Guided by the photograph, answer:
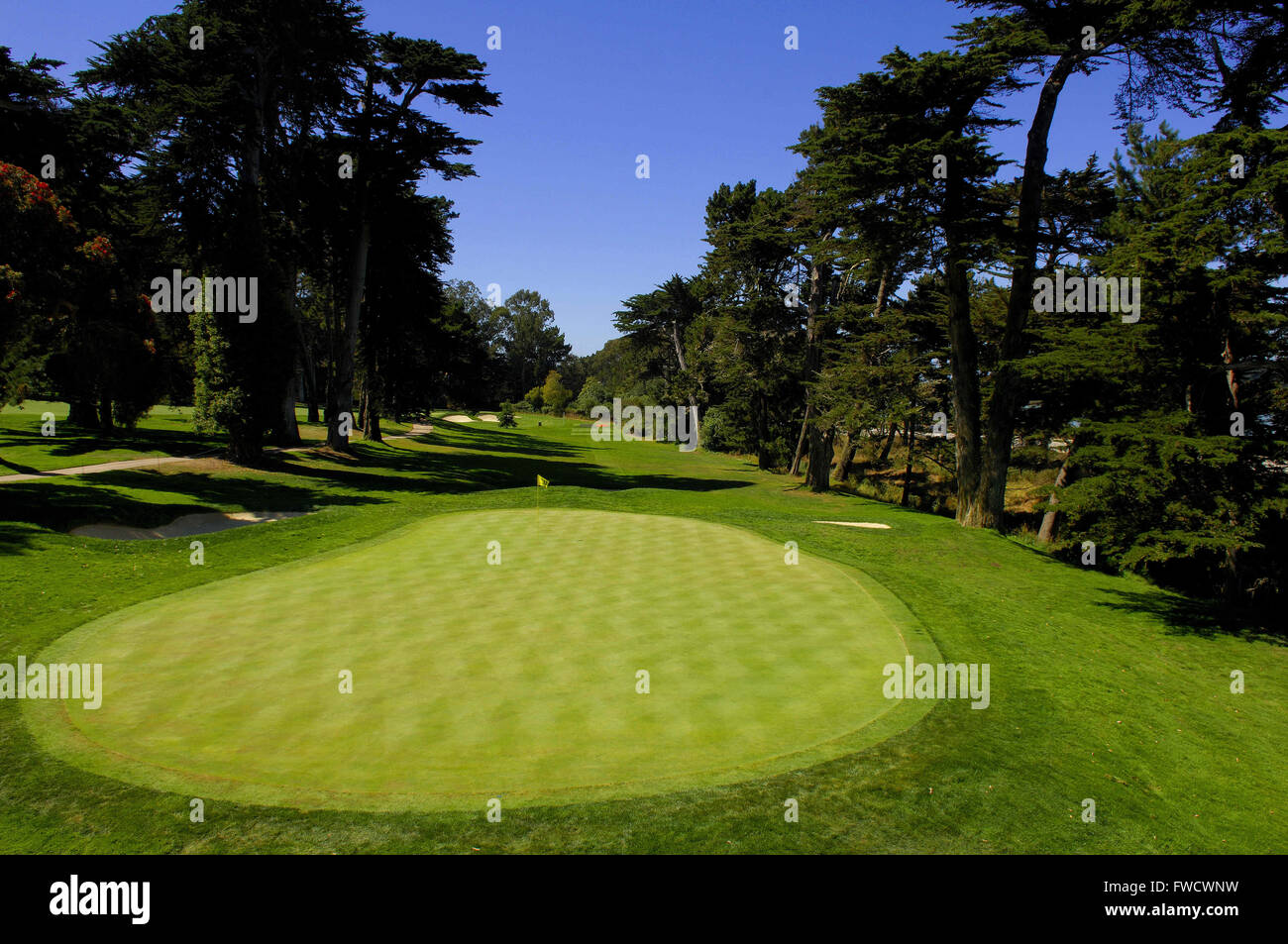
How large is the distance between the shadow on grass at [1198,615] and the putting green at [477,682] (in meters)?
6.28

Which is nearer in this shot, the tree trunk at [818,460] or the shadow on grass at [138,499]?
the shadow on grass at [138,499]

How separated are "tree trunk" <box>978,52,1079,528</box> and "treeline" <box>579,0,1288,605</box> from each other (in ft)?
0.23

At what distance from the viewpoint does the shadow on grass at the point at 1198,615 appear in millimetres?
13336

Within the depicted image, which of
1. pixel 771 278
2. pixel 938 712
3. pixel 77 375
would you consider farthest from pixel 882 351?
pixel 77 375

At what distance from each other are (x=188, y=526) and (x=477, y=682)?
14820 millimetres

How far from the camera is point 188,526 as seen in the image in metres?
18.7

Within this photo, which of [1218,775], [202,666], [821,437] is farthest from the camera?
[821,437]

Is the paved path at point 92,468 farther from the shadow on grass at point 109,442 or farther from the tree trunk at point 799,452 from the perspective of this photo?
the tree trunk at point 799,452

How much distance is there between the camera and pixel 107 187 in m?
35.8

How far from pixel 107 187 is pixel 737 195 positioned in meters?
40.4

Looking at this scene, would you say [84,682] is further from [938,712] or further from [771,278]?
[771,278]

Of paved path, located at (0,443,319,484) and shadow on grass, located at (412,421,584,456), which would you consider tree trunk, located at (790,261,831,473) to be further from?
paved path, located at (0,443,319,484)

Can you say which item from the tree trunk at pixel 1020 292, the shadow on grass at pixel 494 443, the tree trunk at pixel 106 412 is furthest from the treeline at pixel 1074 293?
the tree trunk at pixel 106 412
